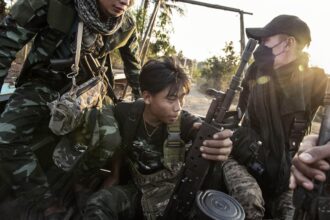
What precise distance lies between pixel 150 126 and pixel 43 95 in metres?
0.74

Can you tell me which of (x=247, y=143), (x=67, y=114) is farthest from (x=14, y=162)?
(x=247, y=143)

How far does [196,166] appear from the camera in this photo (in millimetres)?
1851

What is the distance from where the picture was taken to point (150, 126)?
7.32ft

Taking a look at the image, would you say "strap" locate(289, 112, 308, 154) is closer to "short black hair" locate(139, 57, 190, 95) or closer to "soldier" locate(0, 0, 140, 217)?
"short black hair" locate(139, 57, 190, 95)

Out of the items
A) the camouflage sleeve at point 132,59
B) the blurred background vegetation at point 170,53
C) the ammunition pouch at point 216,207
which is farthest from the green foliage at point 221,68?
the ammunition pouch at point 216,207

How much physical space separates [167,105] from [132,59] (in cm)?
106

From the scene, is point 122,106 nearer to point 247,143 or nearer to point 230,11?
point 247,143

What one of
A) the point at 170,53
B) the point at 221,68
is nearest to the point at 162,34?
the point at 170,53

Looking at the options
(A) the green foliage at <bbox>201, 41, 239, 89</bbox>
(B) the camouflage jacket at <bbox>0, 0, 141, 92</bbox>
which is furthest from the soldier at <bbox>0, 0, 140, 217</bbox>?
(A) the green foliage at <bbox>201, 41, 239, 89</bbox>

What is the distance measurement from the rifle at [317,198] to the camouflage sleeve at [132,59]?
1.95m

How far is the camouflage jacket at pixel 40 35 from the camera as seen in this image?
2.12 m

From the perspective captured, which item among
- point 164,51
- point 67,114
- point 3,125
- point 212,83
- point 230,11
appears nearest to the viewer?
point 67,114

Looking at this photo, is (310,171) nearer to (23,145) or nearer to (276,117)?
(276,117)

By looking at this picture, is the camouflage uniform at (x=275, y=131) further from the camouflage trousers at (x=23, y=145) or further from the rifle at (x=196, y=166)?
the camouflage trousers at (x=23, y=145)
